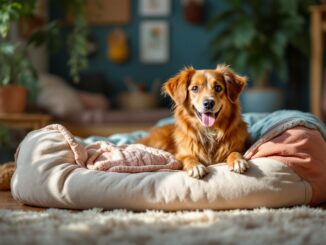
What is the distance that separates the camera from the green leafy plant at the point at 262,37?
4.49 m

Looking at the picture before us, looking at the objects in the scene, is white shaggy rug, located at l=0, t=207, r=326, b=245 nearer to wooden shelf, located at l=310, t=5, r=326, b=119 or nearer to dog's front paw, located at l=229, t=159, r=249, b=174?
dog's front paw, located at l=229, t=159, r=249, b=174

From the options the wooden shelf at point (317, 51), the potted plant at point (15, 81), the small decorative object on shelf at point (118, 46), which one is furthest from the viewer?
the small decorative object on shelf at point (118, 46)

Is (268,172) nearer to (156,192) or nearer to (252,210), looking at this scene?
(252,210)

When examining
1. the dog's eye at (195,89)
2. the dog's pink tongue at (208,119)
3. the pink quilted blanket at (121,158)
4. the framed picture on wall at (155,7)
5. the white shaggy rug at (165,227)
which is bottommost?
the white shaggy rug at (165,227)

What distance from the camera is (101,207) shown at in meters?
1.84

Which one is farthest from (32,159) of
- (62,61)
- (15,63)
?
(62,61)

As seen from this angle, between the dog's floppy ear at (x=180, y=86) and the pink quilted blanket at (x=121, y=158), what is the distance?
11.3 inches

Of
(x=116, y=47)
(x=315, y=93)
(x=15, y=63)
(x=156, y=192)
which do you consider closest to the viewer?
(x=156, y=192)

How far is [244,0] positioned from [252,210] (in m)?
3.47

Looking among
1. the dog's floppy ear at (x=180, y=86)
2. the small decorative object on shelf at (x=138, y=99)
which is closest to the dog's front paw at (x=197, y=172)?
the dog's floppy ear at (x=180, y=86)

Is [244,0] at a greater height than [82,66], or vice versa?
[244,0]

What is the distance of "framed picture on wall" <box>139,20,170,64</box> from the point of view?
5.60m

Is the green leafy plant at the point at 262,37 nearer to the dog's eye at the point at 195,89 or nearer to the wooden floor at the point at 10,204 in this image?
the dog's eye at the point at 195,89

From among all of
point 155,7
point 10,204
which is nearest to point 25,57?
point 10,204
